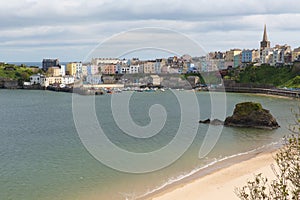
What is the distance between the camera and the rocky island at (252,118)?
25859 mm

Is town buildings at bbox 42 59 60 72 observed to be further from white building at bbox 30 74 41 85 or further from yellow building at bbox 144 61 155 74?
yellow building at bbox 144 61 155 74

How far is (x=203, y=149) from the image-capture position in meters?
19.4

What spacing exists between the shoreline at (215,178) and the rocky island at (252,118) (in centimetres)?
725

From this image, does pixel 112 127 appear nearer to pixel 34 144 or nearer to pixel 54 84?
pixel 34 144

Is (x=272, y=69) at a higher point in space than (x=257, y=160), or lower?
higher

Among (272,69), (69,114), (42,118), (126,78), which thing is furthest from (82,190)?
(126,78)

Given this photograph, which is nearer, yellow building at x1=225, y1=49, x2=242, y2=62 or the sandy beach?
the sandy beach

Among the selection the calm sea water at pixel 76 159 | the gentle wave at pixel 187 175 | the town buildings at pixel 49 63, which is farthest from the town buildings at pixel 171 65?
the gentle wave at pixel 187 175

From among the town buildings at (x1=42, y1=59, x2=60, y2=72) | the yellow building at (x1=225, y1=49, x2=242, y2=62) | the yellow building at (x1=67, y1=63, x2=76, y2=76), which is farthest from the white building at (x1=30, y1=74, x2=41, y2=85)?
the yellow building at (x1=225, y1=49, x2=242, y2=62)

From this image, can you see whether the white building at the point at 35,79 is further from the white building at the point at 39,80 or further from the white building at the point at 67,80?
the white building at the point at 67,80

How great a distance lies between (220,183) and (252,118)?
12972 mm

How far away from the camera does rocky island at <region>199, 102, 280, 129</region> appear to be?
2586cm

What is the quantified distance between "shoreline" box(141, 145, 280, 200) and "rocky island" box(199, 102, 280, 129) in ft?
23.8

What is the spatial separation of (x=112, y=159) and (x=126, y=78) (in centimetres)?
5918
